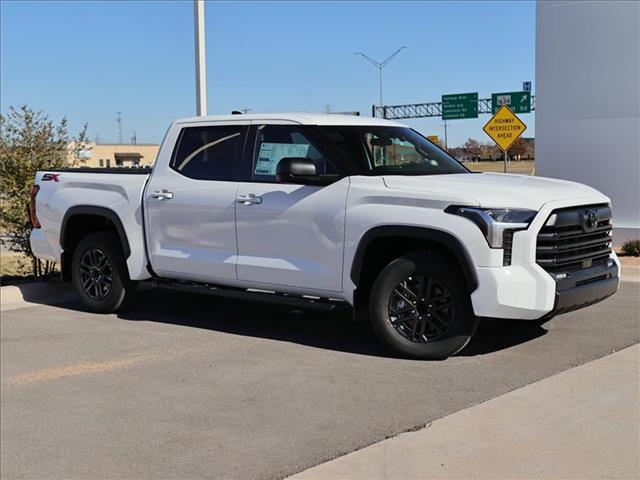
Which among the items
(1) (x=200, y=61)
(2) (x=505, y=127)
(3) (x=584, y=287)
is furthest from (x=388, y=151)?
(2) (x=505, y=127)

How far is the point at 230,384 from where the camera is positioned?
18.5ft

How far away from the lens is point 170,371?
19.8ft

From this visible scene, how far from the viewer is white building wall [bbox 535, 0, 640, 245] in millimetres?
13148

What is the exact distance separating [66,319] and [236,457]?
4434mm

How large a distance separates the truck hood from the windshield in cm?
25

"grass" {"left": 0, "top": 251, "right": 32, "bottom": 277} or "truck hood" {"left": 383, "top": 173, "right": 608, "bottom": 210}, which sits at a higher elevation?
"truck hood" {"left": 383, "top": 173, "right": 608, "bottom": 210}

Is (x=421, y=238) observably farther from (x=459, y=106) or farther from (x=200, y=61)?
(x=459, y=106)

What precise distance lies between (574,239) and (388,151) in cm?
186

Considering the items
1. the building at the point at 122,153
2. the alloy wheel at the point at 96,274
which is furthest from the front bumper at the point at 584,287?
the building at the point at 122,153

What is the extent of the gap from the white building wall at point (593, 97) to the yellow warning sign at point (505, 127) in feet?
6.91

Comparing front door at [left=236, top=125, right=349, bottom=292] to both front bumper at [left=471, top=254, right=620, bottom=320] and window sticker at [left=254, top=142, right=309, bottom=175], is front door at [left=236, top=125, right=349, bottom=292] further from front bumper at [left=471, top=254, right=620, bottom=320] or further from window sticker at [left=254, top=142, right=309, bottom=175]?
front bumper at [left=471, top=254, right=620, bottom=320]

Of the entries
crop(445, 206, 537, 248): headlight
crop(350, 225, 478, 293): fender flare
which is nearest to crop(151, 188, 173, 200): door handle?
crop(350, 225, 478, 293): fender flare

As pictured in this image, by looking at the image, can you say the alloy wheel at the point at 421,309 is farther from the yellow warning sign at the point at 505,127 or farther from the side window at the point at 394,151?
the yellow warning sign at the point at 505,127

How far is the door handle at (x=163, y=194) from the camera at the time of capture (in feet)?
24.2
